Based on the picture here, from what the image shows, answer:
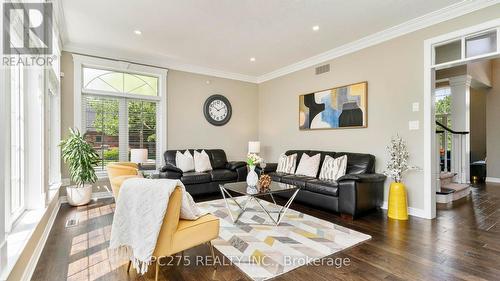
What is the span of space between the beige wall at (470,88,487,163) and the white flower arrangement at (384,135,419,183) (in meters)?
5.60

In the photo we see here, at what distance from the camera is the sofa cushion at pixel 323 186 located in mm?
3742

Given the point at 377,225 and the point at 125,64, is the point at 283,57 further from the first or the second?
the point at 377,225

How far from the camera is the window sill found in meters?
1.62

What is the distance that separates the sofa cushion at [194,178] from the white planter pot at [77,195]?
64.5 inches

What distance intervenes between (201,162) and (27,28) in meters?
3.44

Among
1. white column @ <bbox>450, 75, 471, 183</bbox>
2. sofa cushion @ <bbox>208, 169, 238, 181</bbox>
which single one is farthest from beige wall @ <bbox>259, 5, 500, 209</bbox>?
white column @ <bbox>450, 75, 471, 183</bbox>

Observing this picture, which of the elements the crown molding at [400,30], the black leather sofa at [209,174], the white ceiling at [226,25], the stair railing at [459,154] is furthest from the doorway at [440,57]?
the black leather sofa at [209,174]

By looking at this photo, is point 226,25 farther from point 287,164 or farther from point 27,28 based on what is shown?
point 287,164

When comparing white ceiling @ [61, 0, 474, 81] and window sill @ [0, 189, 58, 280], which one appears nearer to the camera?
window sill @ [0, 189, 58, 280]

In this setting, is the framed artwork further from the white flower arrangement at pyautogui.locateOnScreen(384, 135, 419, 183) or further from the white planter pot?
the white planter pot

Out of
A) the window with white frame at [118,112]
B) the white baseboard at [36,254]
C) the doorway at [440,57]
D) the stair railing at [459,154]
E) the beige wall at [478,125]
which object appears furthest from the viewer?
the beige wall at [478,125]

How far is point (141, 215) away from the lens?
1.89 meters

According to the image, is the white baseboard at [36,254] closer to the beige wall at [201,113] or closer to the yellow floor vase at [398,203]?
the beige wall at [201,113]

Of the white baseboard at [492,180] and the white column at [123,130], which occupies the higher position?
the white column at [123,130]
